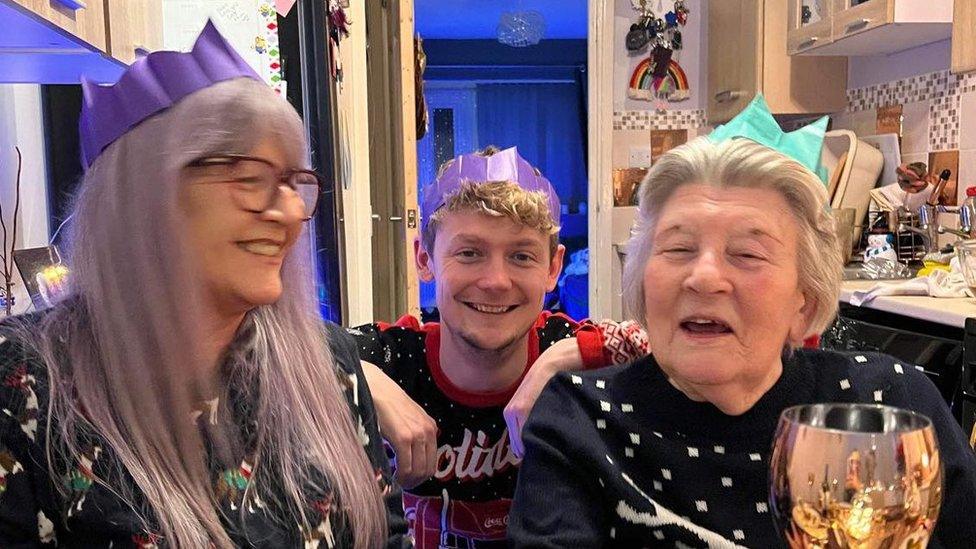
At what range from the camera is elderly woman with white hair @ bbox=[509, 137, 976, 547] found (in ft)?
3.11

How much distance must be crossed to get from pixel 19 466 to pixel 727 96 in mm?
3636

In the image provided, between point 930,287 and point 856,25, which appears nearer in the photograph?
point 930,287

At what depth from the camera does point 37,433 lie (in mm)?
765

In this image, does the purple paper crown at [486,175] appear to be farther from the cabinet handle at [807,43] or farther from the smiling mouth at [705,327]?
the cabinet handle at [807,43]

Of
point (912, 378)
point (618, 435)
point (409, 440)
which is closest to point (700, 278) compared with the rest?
point (618, 435)

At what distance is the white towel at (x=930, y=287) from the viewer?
2.23 meters

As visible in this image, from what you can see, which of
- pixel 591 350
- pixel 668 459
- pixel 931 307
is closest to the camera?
pixel 668 459

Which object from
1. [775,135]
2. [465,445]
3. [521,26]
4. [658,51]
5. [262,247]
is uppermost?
[521,26]

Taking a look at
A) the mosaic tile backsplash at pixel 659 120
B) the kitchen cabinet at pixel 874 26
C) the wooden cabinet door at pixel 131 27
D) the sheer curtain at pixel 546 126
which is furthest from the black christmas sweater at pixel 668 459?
the sheer curtain at pixel 546 126

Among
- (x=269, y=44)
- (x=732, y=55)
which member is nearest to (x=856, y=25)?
(x=732, y=55)

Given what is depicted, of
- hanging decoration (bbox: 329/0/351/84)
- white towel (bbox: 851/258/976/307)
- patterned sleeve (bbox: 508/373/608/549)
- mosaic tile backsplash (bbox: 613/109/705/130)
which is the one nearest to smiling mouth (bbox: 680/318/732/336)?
patterned sleeve (bbox: 508/373/608/549)

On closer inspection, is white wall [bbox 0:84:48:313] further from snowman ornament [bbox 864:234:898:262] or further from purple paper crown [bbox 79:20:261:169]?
snowman ornament [bbox 864:234:898:262]

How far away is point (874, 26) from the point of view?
2.78m

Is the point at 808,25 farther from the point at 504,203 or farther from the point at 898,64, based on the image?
the point at 504,203
